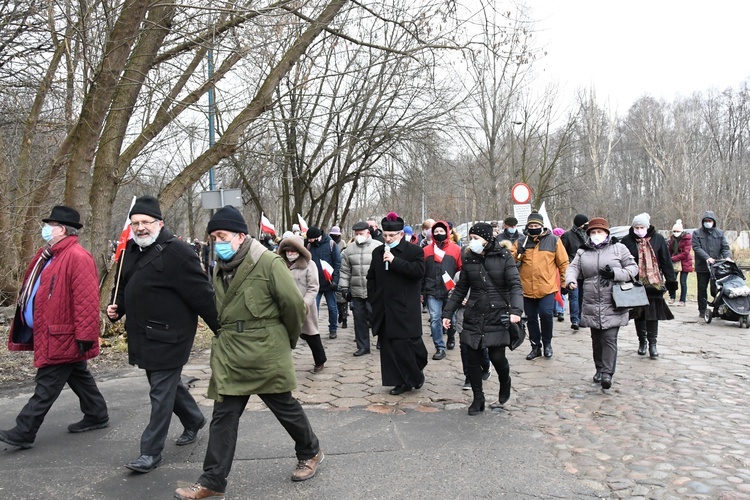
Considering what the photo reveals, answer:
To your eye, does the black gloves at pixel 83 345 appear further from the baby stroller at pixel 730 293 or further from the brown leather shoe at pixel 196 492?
the baby stroller at pixel 730 293

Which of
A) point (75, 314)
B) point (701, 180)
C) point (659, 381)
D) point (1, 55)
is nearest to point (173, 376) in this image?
point (75, 314)

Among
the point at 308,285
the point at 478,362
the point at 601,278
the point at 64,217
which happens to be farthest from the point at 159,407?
the point at 601,278

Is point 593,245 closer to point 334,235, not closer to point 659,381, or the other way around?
point 659,381

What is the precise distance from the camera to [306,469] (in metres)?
4.30

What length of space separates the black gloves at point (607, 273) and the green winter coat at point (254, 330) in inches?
152

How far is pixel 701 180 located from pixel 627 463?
41.2 metres

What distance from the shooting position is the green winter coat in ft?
13.3

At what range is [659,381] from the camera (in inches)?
275

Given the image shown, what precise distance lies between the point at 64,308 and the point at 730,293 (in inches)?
400

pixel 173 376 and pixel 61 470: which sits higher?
pixel 173 376

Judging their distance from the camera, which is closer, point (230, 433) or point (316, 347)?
point (230, 433)

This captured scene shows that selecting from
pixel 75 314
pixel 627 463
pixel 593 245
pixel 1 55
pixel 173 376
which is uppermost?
pixel 1 55

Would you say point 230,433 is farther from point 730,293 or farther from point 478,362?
point 730,293

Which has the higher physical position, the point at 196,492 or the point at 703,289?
the point at 703,289
